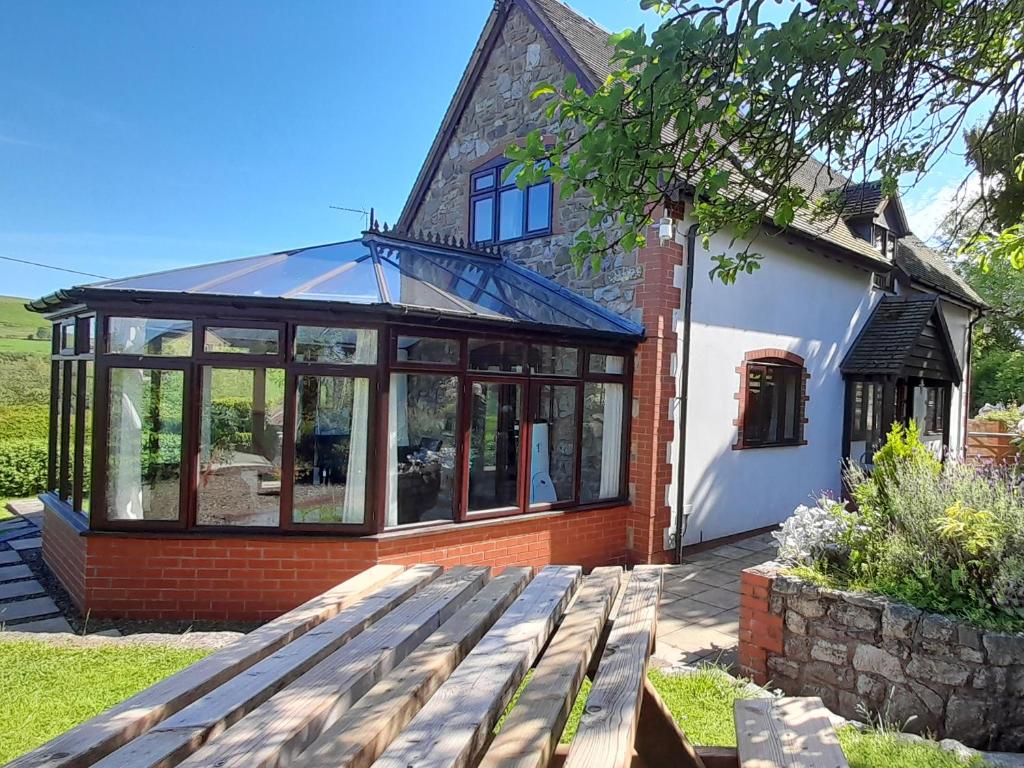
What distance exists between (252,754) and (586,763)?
706mm

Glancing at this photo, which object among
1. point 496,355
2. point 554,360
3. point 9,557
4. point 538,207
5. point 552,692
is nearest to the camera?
point 552,692

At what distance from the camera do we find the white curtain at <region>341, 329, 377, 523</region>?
6.09 metres

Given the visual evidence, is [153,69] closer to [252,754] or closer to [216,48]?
[216,48]

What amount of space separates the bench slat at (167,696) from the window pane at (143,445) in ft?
14.2

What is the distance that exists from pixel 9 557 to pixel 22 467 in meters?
5.23

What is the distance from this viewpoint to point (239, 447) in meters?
6.20

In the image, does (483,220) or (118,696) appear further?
(483,220)

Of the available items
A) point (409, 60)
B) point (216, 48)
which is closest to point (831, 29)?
point (409, 60)

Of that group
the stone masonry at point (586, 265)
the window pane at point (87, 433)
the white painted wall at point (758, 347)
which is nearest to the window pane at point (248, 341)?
the window pane at point (87, 433)

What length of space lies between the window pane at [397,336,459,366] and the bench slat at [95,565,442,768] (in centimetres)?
398

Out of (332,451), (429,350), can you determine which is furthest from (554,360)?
(332,451)

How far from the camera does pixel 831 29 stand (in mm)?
3143

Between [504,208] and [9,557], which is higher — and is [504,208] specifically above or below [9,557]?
above

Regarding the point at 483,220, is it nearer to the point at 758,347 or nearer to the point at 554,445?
the point at 554,445
